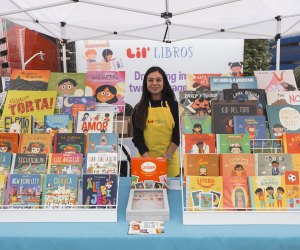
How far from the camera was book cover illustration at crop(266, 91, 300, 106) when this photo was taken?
2.16 metres

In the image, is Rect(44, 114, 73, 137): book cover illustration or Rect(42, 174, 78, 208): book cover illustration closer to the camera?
Rect(42, 174, 78, 208): book cover illustration

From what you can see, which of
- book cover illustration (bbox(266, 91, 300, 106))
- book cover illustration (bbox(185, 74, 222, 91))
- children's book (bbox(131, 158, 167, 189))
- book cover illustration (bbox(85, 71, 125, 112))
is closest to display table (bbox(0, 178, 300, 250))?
children's book (bbox(131, 158, 167, 189))

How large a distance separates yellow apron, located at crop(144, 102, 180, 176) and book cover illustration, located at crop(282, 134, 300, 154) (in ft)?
2.94

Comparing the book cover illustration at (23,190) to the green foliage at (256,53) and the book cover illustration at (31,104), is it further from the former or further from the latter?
the green foliage at (256,53)

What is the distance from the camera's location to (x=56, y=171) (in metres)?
1.65

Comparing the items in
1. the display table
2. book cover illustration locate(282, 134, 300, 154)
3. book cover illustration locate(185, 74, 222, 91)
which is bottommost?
the display table

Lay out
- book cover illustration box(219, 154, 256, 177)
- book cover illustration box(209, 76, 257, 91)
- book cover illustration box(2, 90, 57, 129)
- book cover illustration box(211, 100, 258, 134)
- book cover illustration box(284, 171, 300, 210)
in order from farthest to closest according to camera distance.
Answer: book cover illustration box(209, 76, 257, 91)
book cover illustration box(2, 90, 57, 129)
book cover illustration box(211, 100, 258, 134)
book cover illustration box(219, 154, 256, 177)
book cover illustration box(284, 171, 300, 210)

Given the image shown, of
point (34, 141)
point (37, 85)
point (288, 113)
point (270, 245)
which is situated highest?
point (37, 85)

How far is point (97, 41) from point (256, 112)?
3833mm

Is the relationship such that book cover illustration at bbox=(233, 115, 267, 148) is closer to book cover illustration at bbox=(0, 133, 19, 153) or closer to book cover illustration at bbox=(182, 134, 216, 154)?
book cover illustration at bbox=(182, 134, 216, 154)

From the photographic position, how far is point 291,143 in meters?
1.84

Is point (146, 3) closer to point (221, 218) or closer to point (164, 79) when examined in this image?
point (164, 79)

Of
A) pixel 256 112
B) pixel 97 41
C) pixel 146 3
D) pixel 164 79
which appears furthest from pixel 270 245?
pixel 97 41

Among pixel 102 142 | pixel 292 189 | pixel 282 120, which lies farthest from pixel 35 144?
pixel 282 120
